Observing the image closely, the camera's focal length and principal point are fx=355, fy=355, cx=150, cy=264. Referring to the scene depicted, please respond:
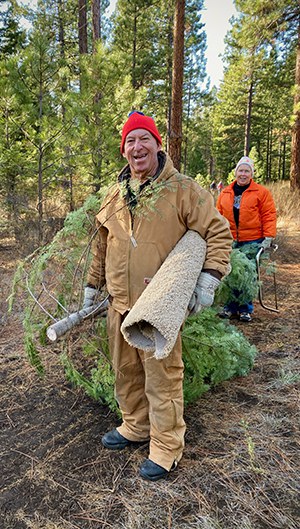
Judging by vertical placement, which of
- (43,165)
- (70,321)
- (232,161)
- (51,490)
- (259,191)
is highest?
(232,161)

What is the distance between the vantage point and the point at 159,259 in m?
1.96

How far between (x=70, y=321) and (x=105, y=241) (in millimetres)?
613

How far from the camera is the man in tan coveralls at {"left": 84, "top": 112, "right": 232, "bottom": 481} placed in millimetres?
1944

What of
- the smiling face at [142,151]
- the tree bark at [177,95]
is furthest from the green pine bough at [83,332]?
the tree bark at [177,95]

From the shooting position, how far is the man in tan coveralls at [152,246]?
1944 millimetres

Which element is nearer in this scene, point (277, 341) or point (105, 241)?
point (105, 241)

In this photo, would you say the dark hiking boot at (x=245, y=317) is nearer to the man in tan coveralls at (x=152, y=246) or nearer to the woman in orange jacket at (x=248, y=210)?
the woman in orange jacket at (x=248, y=210)

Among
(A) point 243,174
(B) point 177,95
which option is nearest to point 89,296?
(A) point 243,174

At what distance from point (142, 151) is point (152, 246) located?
1.80ft

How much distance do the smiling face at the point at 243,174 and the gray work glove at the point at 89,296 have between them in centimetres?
→ 271

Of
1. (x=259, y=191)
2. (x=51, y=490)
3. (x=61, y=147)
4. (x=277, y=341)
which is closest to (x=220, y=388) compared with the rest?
(x=277, y=341)

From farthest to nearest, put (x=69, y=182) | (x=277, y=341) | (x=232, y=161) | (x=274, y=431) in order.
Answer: (x=232, y=161) < (x=69, y=182) < (x=277, y=341) < (x=274, y=431)

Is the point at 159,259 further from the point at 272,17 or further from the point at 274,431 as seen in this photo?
the point at 272,17

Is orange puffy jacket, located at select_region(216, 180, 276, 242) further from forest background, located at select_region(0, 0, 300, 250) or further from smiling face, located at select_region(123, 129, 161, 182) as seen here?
forest background, located at select_region(0, 0, 300, 250)
